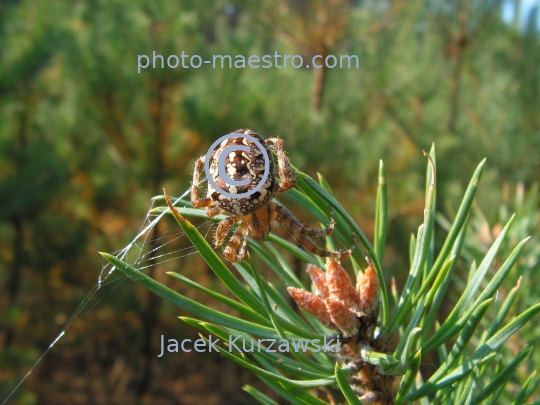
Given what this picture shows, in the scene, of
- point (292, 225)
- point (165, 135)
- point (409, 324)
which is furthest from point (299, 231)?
point (165, 135)

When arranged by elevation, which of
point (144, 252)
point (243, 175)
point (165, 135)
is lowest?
point (144, 252)

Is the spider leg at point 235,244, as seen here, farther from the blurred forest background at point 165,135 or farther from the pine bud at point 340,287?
the blurred forest background at point 165,135

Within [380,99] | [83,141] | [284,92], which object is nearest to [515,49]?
[380,99]

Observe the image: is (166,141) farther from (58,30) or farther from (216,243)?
(216,243)

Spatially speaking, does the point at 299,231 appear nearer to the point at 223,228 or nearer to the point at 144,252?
the point at 223,228

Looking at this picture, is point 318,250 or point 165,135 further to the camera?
point 165,135

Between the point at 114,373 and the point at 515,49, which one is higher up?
the point at 515,49

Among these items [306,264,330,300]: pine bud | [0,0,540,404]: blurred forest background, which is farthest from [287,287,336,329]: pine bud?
[0,0,540,404]: blurred forest background
